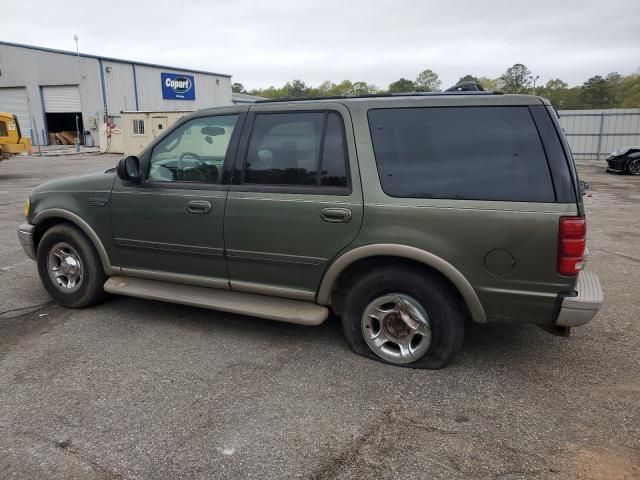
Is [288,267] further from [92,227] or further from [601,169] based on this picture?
[601,169]

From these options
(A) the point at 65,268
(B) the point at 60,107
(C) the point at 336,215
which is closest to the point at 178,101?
(B) the point at 60,107

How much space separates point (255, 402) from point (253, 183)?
63.0 inches

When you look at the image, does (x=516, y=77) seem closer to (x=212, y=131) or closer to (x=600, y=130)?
(x=600, y=130)

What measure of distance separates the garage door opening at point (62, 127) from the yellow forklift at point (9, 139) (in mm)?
19494

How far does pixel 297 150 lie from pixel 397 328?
1.48 m

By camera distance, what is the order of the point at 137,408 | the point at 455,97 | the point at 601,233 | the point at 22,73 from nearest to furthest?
the point at 137,408 < the point at 455,97 < the point at 601,233 < the point at 22,73

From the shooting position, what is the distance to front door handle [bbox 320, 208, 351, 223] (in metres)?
3.39

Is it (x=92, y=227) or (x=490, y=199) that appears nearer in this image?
(x=490, y=199)

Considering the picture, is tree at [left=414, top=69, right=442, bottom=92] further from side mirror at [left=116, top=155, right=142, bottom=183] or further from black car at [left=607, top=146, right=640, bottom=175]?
side mirror at [left=116, top=155, right=142, bottom=183]

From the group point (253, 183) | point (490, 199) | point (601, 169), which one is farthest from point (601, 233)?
point (601, 169)

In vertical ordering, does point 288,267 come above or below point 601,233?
above

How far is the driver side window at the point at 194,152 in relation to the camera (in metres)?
3.94

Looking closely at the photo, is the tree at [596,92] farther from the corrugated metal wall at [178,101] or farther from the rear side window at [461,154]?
the rear side window at [461,154]

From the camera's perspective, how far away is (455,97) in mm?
3258
